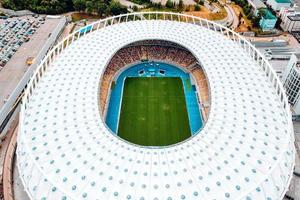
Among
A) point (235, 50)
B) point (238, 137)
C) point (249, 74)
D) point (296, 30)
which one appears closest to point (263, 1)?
point (296, 30)

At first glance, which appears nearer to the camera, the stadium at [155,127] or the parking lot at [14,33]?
the stadium at [155,127]

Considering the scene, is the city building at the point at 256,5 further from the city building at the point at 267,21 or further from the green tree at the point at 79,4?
the green tree at the point at 79,4

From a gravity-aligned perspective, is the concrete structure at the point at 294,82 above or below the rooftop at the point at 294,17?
below

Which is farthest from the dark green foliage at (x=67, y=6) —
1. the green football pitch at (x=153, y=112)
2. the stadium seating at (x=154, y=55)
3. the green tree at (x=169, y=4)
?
the green football pitch at (x=153, y=112)

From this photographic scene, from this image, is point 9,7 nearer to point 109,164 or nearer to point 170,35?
point 170,35

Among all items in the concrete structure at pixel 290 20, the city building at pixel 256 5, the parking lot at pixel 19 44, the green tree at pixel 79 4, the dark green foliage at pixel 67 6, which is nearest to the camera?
the parking lot at pixel 19 44


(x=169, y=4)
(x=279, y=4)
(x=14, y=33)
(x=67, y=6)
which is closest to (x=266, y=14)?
(x=279, y=4)

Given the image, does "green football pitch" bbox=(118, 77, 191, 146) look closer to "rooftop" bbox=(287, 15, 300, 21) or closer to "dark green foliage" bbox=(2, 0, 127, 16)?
"dark green foliage" bbox=(2, 0, 127, 16)
